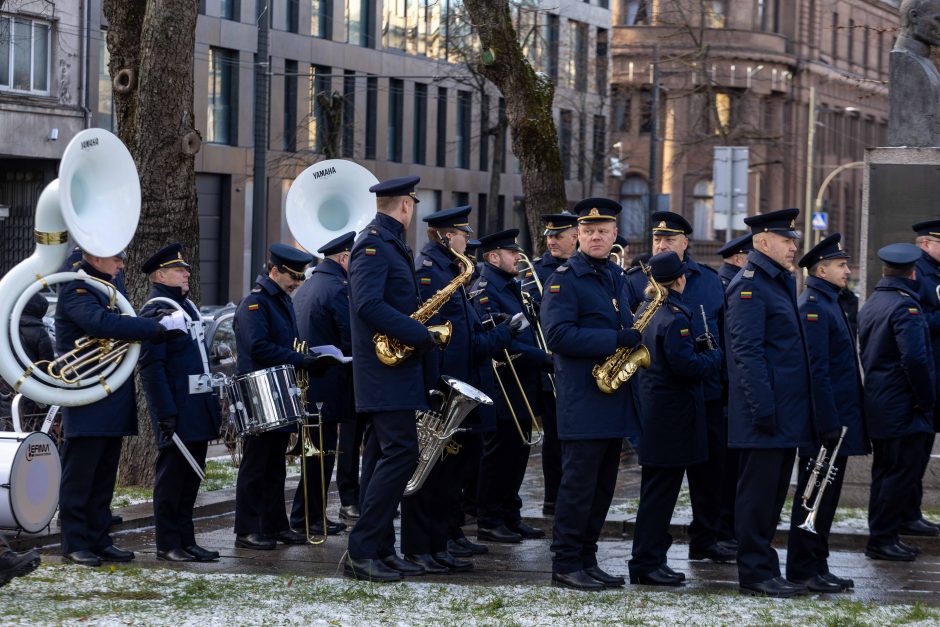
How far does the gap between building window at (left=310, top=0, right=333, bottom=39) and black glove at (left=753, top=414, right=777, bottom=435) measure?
38481 millimetres

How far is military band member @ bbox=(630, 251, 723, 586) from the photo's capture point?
9.42 meters

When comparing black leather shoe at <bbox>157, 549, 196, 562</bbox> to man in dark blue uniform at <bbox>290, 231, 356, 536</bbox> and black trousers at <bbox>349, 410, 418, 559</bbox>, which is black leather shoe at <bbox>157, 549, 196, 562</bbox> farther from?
man in dark blue uniform at <bbox>290, 231, 356, 536</bbox>

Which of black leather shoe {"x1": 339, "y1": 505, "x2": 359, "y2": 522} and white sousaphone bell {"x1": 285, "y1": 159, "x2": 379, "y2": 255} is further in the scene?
white sousaphone bell {"x1": 285, "y1": 159, "x2": 379, "y2": 255}

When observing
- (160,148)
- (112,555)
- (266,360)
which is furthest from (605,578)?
(160,148)

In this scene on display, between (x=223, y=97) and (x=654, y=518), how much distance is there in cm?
3519

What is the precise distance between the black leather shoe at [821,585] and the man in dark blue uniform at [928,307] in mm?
1991

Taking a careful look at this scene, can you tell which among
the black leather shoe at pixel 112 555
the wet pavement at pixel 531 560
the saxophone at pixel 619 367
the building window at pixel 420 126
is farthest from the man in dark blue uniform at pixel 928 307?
the building window at pixel 420 126

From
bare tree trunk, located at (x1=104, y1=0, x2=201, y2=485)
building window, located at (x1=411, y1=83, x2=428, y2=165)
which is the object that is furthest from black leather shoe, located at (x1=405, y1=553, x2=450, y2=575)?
building window, located at (x1=411, y1=83, x2=428, y2=165)

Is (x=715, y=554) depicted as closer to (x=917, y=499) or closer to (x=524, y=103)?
(x=917, y=499)

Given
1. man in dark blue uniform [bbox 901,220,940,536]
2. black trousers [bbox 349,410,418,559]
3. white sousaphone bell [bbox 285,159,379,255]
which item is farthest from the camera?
white sousaphone bell [bbox 285,159,379,255]

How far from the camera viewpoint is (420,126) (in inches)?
2069

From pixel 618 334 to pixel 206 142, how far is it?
34.5 meters

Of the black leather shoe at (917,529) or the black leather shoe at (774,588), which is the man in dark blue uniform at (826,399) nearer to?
the black leather shoe at (774,588)

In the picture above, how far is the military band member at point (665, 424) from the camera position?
9.42m
